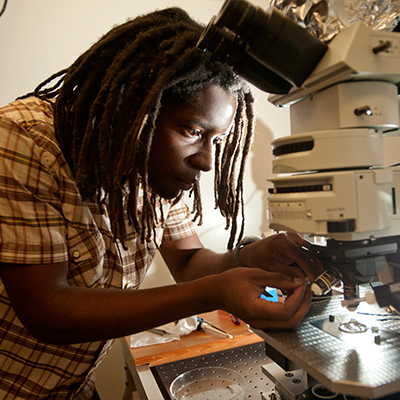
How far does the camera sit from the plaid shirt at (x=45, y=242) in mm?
632

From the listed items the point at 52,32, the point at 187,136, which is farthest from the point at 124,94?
the point at 52,32

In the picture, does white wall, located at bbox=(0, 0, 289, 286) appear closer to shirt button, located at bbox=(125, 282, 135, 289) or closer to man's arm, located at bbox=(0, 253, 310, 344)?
shirt button, located at bbox=(125, 282, 135, 289)

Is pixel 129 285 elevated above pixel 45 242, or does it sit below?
below

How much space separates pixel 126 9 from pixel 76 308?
1.52 metres

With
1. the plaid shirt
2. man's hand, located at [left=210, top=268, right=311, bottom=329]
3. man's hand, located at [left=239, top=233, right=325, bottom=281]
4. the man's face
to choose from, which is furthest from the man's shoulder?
man's hand, located at [left=239, top=233, right=325, bottom=281]

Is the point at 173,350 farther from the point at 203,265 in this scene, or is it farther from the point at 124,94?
the point at 124,94

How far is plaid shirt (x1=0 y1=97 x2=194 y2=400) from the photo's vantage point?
632mm

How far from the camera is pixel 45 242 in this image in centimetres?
64

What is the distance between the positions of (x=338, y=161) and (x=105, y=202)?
0.52 metres

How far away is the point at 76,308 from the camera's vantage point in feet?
2.02

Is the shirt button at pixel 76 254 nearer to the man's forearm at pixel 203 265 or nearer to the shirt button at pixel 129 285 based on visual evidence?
the shirt button at pixel 129 285

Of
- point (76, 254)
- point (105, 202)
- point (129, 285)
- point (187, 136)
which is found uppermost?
point (187, 136)

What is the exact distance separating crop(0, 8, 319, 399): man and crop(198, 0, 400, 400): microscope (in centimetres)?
11

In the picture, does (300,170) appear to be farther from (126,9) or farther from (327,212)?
(126,9)
